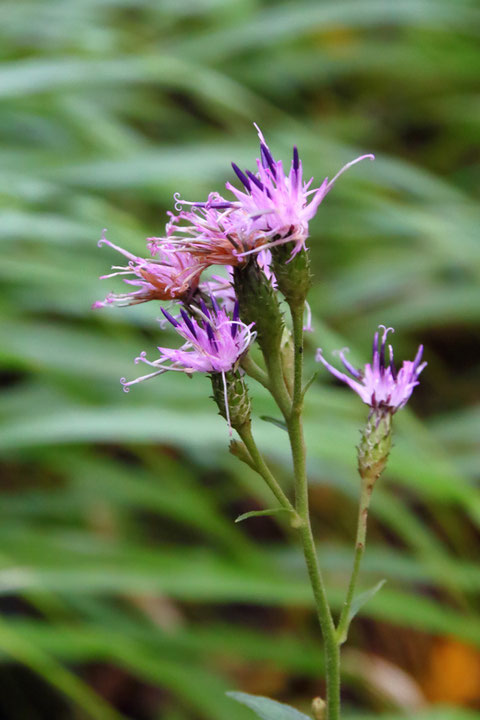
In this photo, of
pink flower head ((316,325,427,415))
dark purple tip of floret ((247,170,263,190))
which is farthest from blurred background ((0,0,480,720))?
dark purple tip of floret ((247,170,263,190))

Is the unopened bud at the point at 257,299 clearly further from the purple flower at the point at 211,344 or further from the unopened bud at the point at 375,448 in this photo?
the unopened bud at the point at 375,448

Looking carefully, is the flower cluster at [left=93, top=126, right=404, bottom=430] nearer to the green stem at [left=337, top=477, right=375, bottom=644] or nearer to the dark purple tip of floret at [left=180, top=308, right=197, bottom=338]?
the dark purple tip of floret at [left=180, top=308, right=197, bottom=338]

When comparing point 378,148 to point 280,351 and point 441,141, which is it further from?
point 280,351

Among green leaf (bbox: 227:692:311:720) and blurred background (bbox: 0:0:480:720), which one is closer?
green leaf (bbox: 227:692:311:720)

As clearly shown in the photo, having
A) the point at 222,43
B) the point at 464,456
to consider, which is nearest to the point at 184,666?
the point at 464,456

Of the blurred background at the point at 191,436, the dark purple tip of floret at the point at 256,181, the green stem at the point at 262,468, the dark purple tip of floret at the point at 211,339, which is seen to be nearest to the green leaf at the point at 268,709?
the green stem at the point at 262,468

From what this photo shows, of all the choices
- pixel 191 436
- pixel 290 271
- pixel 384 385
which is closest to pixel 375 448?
pixel 384 385
